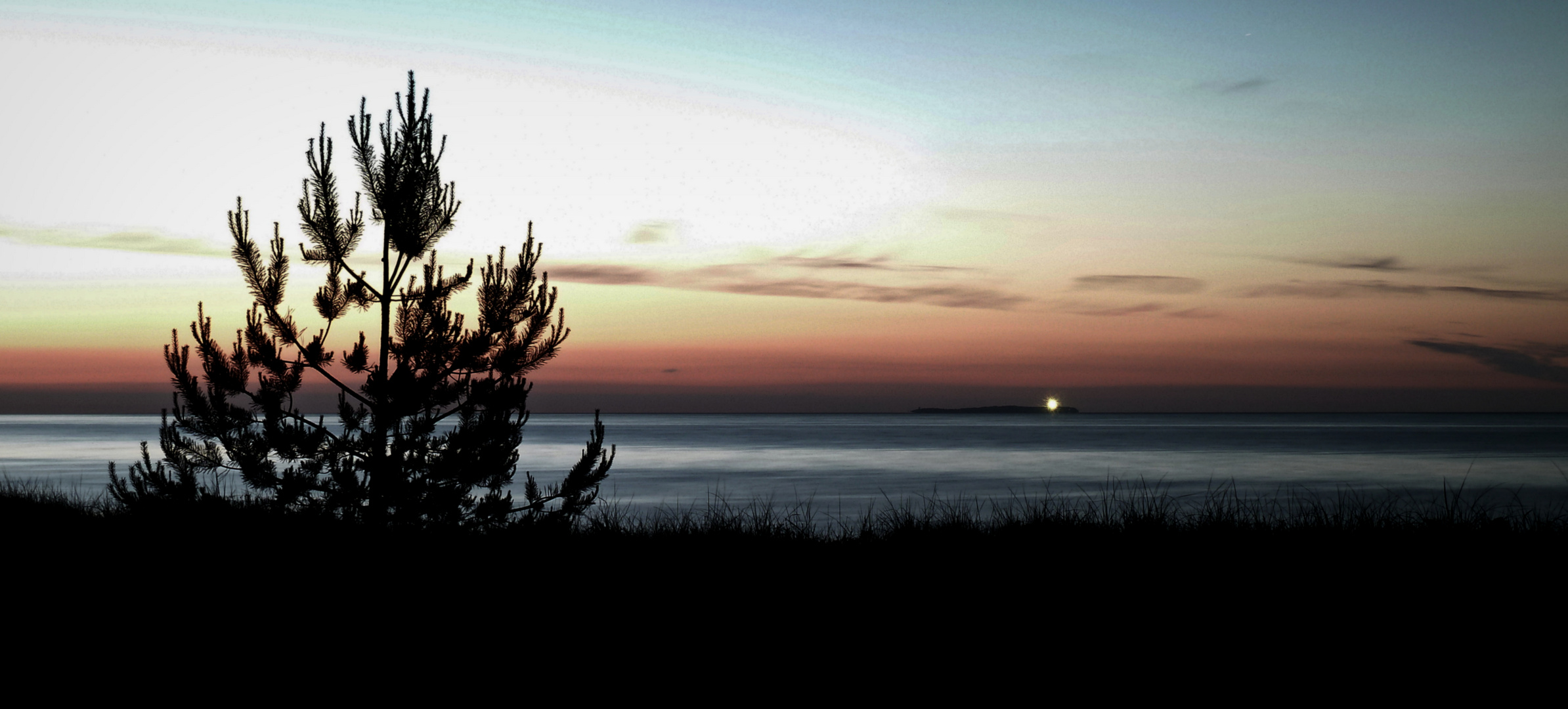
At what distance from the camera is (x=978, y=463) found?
5641 cm

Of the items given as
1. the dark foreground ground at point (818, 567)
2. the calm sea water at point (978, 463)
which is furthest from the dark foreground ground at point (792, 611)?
the calm sea water at point (978, 463)

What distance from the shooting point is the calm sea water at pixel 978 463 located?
38031 mm

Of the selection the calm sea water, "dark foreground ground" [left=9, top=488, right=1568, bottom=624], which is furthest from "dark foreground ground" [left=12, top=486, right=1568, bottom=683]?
the calm sea water

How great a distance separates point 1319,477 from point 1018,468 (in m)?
13.9

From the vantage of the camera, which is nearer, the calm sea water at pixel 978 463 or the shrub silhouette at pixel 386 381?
the shrub silhouette at pixel 386 381

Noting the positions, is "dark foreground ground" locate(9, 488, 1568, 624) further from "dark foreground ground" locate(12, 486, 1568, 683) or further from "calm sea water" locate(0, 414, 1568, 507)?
"calm sea water" locate(0, 414, 1568, 507)

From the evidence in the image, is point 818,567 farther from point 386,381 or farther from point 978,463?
point 978,463

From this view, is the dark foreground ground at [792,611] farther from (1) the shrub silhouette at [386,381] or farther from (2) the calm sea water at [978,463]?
(2) the calm sea water at [978,463]

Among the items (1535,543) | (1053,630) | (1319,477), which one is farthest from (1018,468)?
(1053,630)

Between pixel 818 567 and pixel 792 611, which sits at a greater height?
pixel 818 567

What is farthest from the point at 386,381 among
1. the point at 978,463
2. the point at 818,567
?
the point at 978,463

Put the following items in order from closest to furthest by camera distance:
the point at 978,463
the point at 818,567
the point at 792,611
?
1. the point at 792,611
2. the point at 818,567
3. the point at 978,463

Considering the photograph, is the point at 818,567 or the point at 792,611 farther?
the point at 818,567

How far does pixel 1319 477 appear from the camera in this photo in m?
43.9
